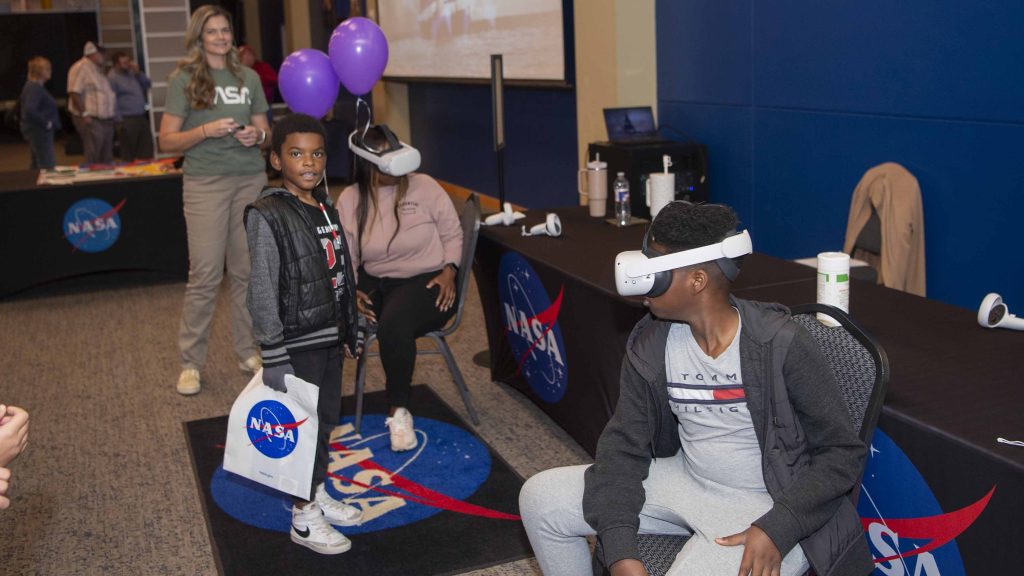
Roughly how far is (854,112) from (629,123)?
131 centimetres

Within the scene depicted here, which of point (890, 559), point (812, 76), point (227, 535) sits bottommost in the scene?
point (227, 535)

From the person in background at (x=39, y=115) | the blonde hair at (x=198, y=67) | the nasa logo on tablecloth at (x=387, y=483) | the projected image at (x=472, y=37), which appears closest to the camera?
the nasa logo on tablecloth at (x=387, y=483)

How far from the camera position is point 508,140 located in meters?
7.84

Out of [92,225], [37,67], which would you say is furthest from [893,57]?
[37,67]

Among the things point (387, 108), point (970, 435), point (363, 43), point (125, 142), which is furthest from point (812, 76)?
point (125, 142)

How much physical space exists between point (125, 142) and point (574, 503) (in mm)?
9682

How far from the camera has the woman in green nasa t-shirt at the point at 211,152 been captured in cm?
388

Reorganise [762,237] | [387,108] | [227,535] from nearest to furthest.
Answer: [227,535], [762,237], [387,108]

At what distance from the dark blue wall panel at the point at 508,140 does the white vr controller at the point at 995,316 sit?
15.2 ft

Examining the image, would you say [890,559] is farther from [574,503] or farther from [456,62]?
[456,62]

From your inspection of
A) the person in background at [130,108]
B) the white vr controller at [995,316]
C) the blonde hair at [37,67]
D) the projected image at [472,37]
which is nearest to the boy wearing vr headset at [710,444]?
the white vr controller at [995,316]

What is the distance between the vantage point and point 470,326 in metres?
5.10

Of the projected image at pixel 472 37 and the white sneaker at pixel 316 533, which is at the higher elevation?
the projected image at pixel 472 37

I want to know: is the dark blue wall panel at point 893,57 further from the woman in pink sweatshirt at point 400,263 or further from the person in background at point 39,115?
the person in background at point 39,115
